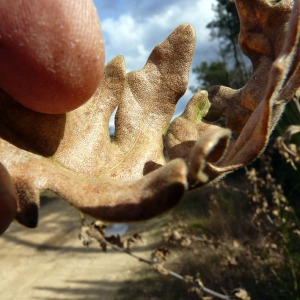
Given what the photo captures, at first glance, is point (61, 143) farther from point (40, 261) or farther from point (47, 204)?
point (47, 204)

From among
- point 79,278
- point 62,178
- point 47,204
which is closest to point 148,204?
point 62,178

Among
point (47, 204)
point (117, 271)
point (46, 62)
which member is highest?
point (47, 204)

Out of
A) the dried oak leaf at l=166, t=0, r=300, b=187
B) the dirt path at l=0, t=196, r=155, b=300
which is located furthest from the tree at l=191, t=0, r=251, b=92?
the dried oak leaf at l=166, t=0, r=300, b=187

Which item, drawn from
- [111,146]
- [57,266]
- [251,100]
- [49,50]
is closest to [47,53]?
[49,50]

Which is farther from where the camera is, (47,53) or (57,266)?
(57,266)

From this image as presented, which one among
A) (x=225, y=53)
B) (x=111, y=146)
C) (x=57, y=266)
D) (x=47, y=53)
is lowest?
(x=57, y=266)

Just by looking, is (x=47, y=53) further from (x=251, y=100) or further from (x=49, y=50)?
(x=251, y=100)
